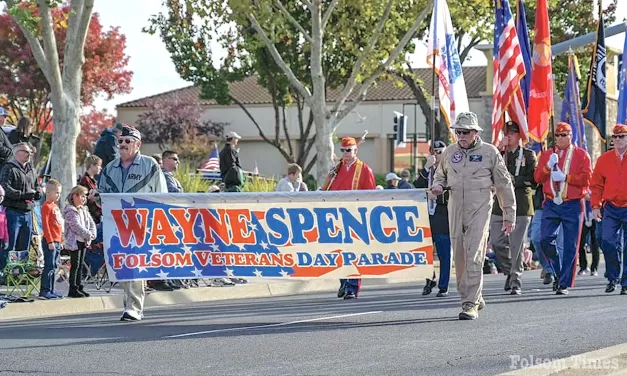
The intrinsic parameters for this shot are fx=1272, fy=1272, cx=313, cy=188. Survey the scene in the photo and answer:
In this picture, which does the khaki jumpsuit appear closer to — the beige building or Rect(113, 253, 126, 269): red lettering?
Rect(113, 253, 126, 269): red lettering

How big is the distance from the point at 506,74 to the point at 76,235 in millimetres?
7326

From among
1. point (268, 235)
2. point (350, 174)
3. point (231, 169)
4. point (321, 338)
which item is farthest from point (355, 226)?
point (231, 169)

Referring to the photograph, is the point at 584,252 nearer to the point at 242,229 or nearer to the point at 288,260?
the point at 288,260

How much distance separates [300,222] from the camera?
1301cm

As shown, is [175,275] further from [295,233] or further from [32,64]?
[32,64]

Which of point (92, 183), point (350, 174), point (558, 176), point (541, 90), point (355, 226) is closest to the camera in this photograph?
point (355, 226)

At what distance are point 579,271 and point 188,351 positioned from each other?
1346 centimetres

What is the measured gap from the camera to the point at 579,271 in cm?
2236

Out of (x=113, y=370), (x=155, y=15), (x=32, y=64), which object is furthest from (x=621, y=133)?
(x=32, y=64)

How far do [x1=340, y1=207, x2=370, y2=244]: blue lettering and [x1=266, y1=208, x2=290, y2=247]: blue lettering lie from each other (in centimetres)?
61

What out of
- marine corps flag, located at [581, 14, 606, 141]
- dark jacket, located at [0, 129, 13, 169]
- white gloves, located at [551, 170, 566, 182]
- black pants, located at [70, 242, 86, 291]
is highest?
marine corps flag, located at [581, 14, 606, 141]

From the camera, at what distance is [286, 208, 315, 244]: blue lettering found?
12984 mm

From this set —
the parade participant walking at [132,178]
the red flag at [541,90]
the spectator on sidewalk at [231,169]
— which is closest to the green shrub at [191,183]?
the spectator on sidewalk at [231,169]

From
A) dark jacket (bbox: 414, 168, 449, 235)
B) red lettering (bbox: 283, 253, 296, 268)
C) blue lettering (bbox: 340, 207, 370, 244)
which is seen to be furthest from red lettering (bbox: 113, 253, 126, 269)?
dark jacket (bbox: 414, 168, 449, 235)
